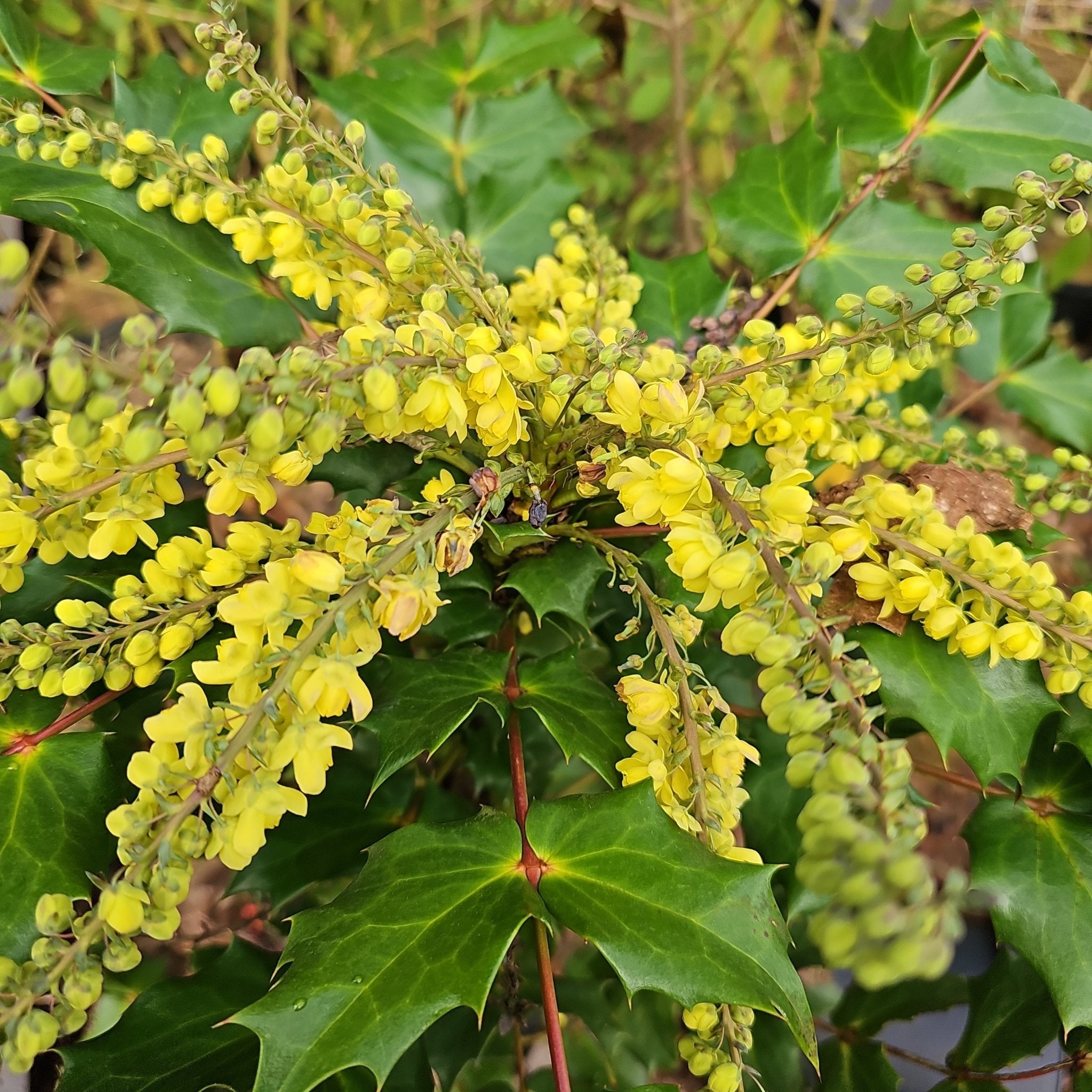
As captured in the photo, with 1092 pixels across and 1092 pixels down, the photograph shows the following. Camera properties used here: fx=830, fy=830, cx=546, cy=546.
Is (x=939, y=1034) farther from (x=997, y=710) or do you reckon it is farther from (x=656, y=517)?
(x=656, y=517)

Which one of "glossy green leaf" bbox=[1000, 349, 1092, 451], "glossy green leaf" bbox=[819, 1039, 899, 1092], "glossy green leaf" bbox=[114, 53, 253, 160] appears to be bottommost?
"glossy green leaf" bbox=[819, 1039, 899, 1092]

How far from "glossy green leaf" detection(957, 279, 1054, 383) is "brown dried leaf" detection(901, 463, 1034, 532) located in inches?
21.2

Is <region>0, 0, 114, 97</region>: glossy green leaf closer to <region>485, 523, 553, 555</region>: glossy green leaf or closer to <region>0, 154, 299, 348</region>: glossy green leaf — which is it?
<region>0, 154, 299, 348</region>: glossy green leaf

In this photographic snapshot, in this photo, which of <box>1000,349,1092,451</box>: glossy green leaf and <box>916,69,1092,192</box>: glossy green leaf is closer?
<box>916,69,1092,192</box>: glossy green leaf

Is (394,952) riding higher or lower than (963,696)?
lower

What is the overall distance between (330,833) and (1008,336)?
1.26 metres

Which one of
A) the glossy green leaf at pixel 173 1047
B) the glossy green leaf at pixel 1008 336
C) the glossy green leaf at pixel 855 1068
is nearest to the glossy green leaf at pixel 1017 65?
the glossy green leaf at pixel 1008 336

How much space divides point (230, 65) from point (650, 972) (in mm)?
783

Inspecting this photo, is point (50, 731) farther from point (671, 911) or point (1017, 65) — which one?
point (1017, 65)

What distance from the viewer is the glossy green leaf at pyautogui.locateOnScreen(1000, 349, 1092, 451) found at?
129cm

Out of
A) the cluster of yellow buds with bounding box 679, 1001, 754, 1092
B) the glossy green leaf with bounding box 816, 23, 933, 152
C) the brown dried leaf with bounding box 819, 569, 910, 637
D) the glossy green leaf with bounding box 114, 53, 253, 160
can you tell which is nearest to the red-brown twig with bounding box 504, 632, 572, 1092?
the cluster of yellow buds with bounding box 679, 1001, 754, 1092

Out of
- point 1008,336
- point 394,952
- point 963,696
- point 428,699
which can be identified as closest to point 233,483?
point 428,699

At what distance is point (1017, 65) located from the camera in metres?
1.06

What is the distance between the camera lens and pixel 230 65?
66 centimetres
